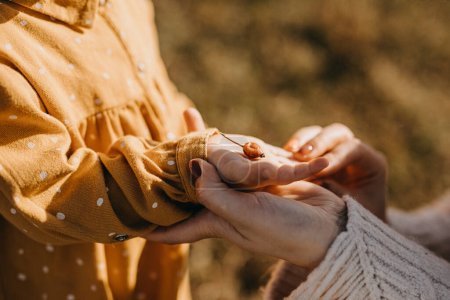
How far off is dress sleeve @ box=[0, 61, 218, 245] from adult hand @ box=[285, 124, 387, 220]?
0.30m

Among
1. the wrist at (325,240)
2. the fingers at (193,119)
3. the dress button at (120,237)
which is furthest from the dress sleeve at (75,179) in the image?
the wrist at (325,240)

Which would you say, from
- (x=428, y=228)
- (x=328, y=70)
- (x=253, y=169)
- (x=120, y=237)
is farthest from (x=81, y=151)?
(x=328, y=70)

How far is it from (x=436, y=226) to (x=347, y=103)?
1027 mm

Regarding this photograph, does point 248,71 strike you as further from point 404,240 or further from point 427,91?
point 404,240

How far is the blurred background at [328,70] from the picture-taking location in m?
2.25

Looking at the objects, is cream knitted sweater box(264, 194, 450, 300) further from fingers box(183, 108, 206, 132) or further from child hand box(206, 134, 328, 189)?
fingers box(183, 108, 206, 132)

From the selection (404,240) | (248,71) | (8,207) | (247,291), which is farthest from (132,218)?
(248,71)

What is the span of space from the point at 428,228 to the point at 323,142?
0.50m

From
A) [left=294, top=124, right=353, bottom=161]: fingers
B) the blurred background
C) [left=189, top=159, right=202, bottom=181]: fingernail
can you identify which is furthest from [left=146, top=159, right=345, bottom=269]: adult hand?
the blurred background

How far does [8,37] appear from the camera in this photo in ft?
2.78

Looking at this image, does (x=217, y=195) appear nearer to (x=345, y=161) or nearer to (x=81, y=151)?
(x=81, y=151)

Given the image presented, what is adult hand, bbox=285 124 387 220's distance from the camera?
112cm

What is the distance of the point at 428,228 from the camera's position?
1399 mm

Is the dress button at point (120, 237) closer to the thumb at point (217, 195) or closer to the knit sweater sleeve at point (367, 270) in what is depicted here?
the thumb at point (217, 195)
